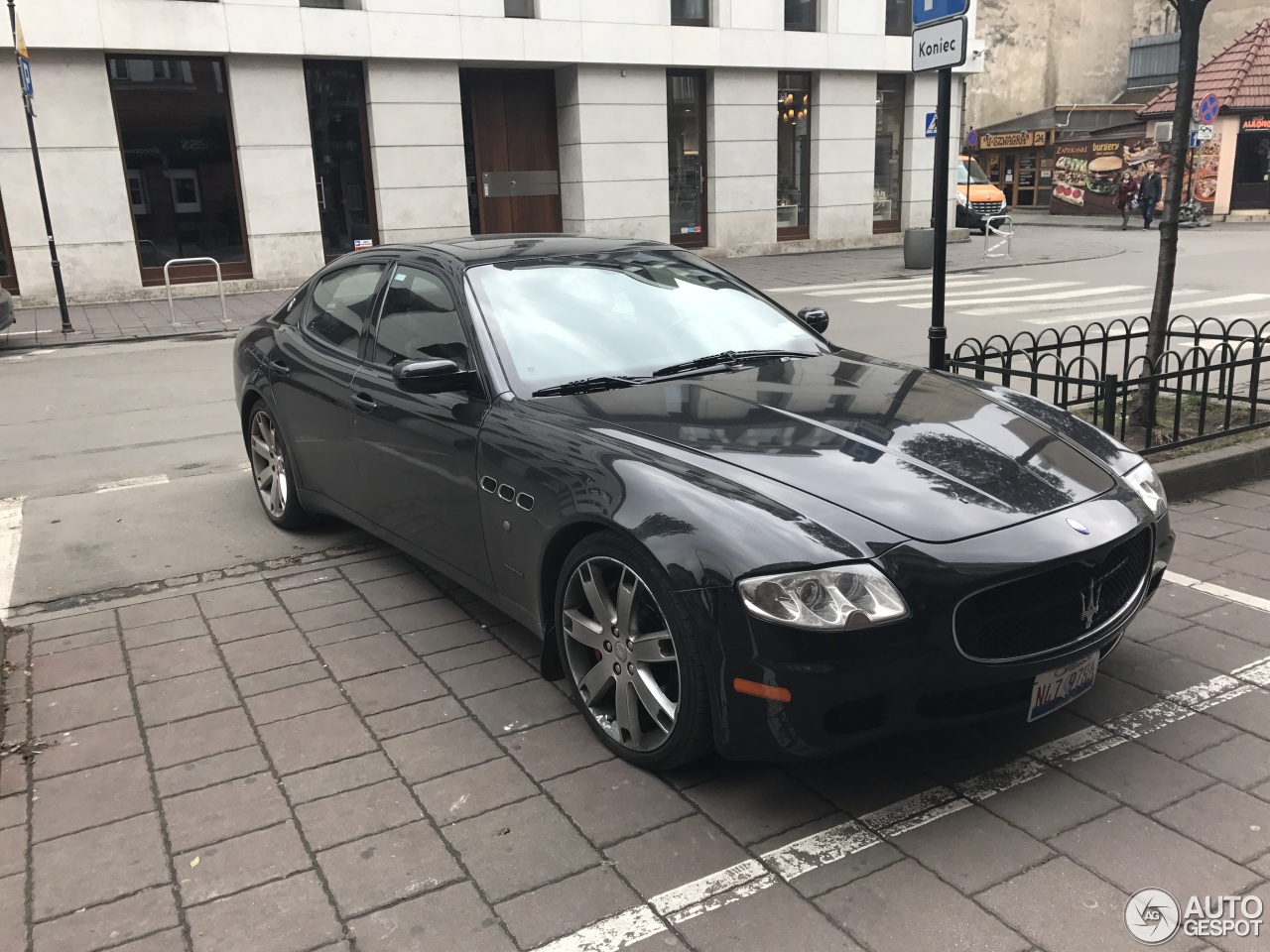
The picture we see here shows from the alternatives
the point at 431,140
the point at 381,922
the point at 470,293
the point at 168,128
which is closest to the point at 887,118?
the point at 431,140

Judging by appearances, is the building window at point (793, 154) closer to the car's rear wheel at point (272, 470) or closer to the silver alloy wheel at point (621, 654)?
the car's rear wheel at point (272, 470)

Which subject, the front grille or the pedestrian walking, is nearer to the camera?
the front grille

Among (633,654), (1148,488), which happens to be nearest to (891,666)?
(633,654)

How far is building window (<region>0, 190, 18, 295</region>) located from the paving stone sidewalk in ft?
1.82

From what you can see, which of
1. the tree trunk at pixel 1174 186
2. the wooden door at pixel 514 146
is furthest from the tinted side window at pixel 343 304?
the wooden door at pixel 514 146

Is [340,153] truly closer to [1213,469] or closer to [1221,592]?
[1213,469]

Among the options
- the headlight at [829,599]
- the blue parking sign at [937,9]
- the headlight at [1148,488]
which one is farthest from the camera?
the blue parking sign at [937,9]

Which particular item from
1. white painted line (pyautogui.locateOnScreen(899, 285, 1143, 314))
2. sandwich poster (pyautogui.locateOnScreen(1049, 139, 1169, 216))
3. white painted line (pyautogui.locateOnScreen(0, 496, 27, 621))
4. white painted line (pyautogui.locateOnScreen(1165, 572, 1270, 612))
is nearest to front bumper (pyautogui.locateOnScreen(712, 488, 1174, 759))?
white painted line (pyautogui.locateOnScreen(1165, 572, 1270, 612))

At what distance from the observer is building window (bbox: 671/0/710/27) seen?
22.6m

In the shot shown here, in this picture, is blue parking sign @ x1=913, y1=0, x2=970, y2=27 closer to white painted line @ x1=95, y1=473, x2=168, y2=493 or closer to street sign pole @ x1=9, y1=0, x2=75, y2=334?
white painted line @ x1=95, y1=473, x2=168, y2=493

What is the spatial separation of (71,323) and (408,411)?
1406 centimetres

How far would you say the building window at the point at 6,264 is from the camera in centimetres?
1775

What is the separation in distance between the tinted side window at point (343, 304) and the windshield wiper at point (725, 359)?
5.23 feet

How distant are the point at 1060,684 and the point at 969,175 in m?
31.9
